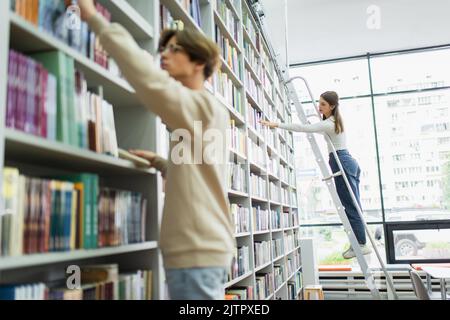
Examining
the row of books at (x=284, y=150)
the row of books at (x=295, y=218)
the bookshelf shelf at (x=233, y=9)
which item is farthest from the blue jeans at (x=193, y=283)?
the row of books at (x=295, y=218)

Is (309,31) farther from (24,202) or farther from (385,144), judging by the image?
(24,202)

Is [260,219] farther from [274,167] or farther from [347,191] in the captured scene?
[274,167]

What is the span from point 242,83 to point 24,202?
7.23 ft

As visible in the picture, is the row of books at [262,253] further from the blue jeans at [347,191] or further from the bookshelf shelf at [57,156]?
the bookshelf shelf at [57,156]

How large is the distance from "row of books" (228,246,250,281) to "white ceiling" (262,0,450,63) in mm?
2756

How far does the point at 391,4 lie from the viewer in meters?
4.38

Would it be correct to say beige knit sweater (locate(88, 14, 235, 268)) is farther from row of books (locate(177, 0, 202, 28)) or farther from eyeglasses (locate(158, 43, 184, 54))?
row of books (locate(177, 0, 202, 28))

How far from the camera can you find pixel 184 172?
105 centimetres

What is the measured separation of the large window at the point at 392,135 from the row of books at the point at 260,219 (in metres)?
1.14

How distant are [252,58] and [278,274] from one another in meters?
2.12

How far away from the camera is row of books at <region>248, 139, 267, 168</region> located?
305cm

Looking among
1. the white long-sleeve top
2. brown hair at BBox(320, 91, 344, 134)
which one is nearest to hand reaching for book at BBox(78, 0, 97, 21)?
the white long-sleeve top

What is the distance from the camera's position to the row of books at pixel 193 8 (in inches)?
74.1
